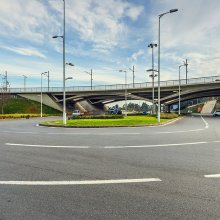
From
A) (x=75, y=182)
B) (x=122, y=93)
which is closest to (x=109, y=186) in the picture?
(x=75, y=182)

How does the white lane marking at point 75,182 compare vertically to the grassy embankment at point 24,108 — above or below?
below

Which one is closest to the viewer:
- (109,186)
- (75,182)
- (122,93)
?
(109,186)

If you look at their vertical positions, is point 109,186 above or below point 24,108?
below

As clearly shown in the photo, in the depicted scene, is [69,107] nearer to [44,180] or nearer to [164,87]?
[164,87]

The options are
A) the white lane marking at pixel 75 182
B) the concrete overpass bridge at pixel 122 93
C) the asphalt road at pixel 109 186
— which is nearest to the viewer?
the asphalt road at pixel 109 186

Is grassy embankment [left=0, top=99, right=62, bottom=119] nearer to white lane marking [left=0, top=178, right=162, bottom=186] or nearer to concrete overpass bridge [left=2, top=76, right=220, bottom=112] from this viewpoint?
concrete overpass bridge [left=2, top=76, right=220, bottom=112]

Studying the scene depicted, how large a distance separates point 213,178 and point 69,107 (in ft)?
263

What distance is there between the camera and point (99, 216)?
3.40m

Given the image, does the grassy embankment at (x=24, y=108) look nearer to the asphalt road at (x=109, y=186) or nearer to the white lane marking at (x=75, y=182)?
the asphalt road at (x=109, y=186)

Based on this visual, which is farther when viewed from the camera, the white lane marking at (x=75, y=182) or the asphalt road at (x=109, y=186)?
the white lane marking at (x=75, y=182)

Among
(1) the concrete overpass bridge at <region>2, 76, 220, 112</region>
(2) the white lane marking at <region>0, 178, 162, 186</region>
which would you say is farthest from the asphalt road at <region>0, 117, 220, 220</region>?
(1) the concrete overpass bridge at <region>2, 76, 220, 112</region>

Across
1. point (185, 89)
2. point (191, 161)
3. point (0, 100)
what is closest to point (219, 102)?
point (185, 89)

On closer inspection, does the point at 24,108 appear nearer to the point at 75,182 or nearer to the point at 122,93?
the point at 122,93

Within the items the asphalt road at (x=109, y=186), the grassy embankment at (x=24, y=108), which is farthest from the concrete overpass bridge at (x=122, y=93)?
the asphalt road at (x=109, y=186)
